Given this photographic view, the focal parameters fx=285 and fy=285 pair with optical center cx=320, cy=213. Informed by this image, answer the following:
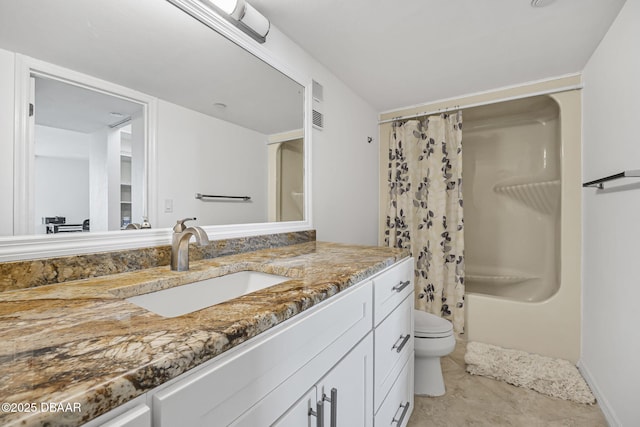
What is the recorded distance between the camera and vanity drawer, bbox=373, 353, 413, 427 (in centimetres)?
117

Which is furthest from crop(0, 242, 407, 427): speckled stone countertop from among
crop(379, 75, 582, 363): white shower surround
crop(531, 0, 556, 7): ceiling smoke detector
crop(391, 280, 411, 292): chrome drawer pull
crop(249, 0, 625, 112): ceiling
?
crop(379, 75, 582, 363): white shower surround

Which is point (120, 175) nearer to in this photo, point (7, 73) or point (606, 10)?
point (7, 73)

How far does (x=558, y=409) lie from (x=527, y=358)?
48 cm

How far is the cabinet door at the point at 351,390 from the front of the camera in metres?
0.79

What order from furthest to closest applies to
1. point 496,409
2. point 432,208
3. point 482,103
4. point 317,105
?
point 432,208 → point 482,103 → point 317,105 → point 496,409

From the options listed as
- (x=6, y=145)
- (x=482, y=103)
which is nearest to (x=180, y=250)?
(x=6, y=145)

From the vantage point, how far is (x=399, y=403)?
1.36m

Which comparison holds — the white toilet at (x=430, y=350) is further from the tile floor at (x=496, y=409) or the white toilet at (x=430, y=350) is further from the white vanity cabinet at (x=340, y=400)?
the white vanity cabinet at (x=340, y=400)

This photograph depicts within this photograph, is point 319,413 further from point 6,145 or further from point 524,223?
point 524,223

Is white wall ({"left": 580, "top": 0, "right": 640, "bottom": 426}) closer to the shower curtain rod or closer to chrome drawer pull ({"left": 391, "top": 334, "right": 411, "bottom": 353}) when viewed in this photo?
the shower curtain rod

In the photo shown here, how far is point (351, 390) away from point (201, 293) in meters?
0.60

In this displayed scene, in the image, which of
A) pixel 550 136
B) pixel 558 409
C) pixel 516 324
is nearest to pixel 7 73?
pixel 558 409

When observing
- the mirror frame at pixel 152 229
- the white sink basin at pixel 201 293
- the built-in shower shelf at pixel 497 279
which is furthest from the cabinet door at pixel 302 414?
the built-in shower shelf at pixel 497 279

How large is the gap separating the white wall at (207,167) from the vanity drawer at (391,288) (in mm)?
725
